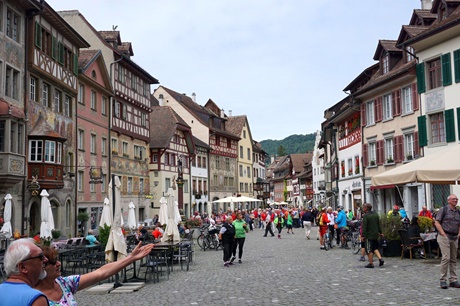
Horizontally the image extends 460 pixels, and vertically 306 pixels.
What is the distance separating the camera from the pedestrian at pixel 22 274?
3146 mm

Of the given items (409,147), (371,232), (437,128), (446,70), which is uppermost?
(446,70)

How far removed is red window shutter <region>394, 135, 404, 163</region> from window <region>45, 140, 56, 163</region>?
62.0ft

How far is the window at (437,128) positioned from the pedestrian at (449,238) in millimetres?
17626

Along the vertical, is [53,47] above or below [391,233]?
above

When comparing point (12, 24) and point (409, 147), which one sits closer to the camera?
point (12, 24)

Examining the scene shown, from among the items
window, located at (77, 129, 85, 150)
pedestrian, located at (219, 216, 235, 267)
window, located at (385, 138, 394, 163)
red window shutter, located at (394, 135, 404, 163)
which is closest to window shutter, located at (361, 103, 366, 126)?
window, located at (385, 138, 394, 163)

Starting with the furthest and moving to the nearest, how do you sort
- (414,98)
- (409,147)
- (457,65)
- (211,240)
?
(409,147) < (414,98) < (457,65) < (211,240)

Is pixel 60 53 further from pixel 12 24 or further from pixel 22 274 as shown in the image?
pixel 22 274

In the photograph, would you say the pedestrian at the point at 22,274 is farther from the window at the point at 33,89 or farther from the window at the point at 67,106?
the window at the point at 67,106

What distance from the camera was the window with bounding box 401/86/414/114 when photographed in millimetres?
30875

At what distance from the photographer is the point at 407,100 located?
31.4 m

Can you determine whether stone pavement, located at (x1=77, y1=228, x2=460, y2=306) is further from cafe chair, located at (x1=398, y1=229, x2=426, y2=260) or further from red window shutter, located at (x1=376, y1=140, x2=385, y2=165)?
red window shutter, located at (x1=376, y1=140, x2=385, y2=165)

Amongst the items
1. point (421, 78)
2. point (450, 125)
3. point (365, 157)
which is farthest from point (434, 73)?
point (365, 157)

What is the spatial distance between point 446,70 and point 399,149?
6316mm
